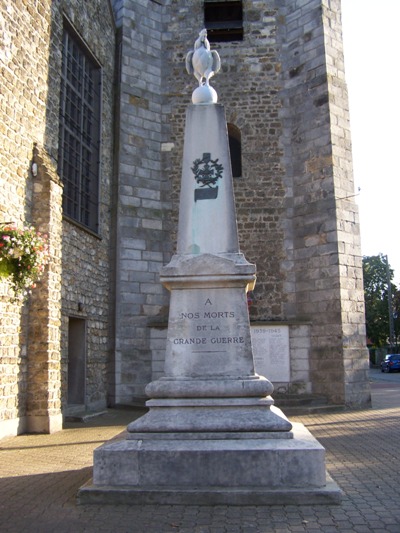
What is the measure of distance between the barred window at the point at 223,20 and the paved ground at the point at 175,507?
432 inches

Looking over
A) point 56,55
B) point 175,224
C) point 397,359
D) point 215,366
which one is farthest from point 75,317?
point 397,359

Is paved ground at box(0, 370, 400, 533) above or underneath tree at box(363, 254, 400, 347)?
underneath

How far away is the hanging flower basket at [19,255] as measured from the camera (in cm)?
653

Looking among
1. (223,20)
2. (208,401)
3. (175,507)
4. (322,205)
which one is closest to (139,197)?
(322,205)

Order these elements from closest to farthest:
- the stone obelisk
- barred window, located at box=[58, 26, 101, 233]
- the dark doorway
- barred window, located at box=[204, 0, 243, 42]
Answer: the stone obelisk → the dark doorway → barred window, located at box=[58, 26, 101, 233] → barred window, located at box=[204, 0, 243, 42]

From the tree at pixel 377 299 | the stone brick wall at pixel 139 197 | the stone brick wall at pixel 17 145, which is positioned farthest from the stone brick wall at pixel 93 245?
the tree at pixel 377 299

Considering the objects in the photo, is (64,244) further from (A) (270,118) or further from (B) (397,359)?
(B) (397,359)

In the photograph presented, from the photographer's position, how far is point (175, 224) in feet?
44.3

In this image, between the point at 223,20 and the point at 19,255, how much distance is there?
11.0 metres

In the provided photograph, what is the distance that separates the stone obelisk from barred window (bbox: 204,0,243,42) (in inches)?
364

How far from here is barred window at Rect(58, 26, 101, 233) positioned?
37.6ft

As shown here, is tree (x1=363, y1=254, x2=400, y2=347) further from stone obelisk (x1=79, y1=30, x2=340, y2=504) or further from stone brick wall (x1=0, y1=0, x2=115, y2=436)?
stone obelisk (x1=79, y1=30, x2=340, y2=504)

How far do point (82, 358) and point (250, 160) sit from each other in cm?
633

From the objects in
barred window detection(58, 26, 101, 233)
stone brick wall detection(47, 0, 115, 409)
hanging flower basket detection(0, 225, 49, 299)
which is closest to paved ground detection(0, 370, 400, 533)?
hanging flower basket detection(0, 225, 49, 299)
